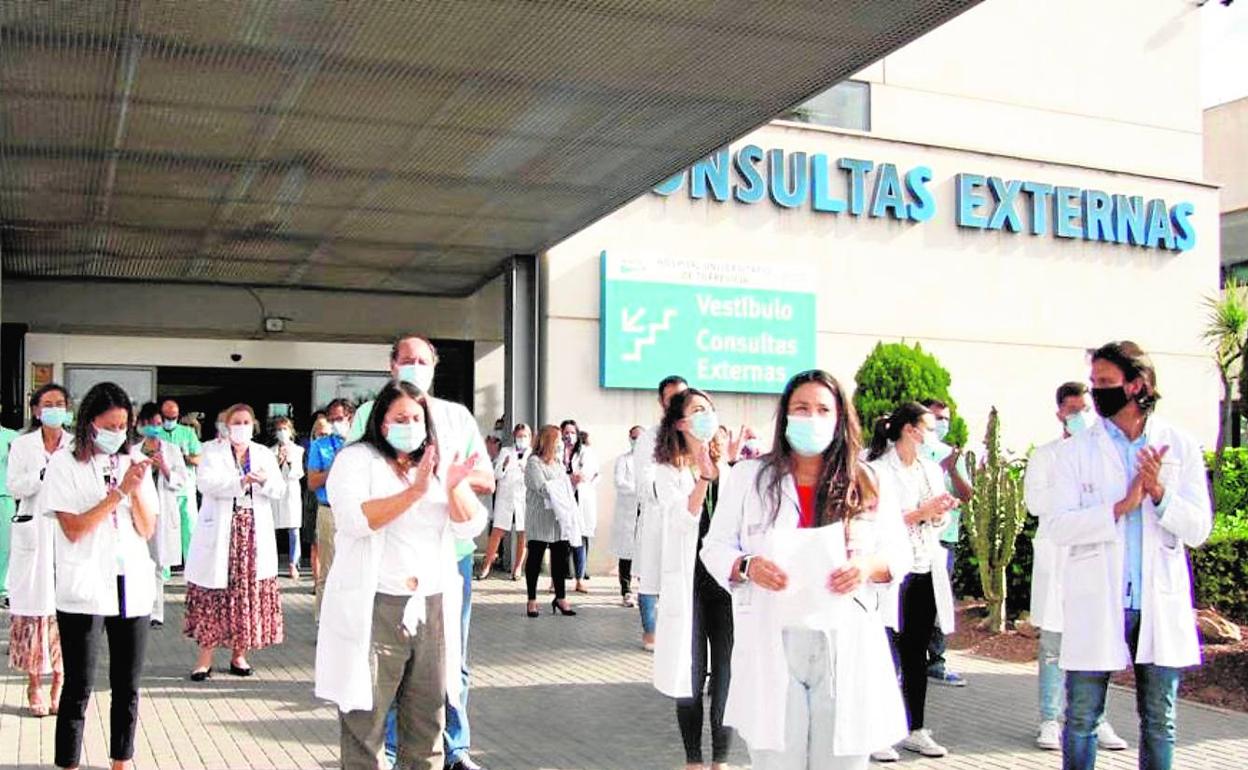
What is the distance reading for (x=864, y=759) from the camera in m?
4.46

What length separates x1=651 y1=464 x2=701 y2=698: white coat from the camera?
21.3 ft

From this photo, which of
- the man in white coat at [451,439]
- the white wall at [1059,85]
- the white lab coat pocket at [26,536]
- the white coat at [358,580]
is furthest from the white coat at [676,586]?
the white wall at [1059,85]

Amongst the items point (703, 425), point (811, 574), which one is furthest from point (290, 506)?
point (811, 574)

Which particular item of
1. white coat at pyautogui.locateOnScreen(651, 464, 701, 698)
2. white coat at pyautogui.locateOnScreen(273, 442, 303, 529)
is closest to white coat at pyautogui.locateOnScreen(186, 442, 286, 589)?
white coat at pyautogui.locateOnScreen(651, 464, 701, 698)

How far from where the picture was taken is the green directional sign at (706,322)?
17250mm

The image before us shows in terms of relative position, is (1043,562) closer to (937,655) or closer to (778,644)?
(937,655)

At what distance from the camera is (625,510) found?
48.8ft

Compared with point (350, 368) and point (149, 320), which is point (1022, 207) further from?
point (149, 320)

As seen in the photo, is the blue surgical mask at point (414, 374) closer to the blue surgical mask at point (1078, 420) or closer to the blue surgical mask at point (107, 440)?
the blue surgical mask at point (107, 440)

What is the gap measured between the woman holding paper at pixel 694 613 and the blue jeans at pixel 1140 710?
1718mm

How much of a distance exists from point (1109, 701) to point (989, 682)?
3.21 feet

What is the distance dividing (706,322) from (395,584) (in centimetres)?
1293

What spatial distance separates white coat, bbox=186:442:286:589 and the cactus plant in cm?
611

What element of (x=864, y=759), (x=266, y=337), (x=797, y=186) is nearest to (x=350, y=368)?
Answer: (x=266, y=337)
